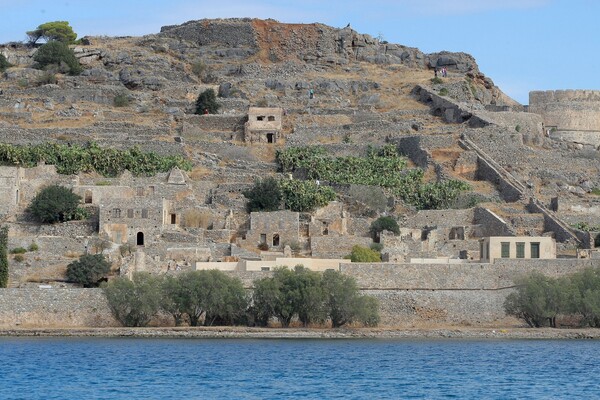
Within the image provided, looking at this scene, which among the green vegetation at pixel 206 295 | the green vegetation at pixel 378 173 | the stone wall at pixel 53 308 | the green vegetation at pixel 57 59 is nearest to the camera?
the green vegetation at pixel 206 295

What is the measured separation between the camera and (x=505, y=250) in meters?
72.9

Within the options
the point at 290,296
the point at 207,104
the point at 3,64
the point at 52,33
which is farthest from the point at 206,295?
the point at 52,33

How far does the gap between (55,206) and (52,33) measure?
37544mm

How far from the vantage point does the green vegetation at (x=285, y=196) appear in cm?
7881

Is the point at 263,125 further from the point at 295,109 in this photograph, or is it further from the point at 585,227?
the point at 585,227

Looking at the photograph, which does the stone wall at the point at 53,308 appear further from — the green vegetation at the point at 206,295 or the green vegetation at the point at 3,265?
the green vegetation at the point at 206,295

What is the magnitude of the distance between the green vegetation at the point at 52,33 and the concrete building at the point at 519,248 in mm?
45728

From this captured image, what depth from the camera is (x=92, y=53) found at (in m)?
105

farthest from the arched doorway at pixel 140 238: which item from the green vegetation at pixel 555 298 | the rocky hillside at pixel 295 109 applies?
the green vegetation at pixel 555 298

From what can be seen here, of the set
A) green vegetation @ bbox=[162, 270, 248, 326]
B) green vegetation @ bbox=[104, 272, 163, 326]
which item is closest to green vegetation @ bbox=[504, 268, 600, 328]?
green vegetation @ bbox=[162, 270, 248, 326]

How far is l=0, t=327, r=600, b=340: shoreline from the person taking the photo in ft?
224

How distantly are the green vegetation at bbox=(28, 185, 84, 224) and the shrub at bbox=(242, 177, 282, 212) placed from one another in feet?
25.3

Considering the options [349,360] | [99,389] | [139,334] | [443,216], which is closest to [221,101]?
[443,216]

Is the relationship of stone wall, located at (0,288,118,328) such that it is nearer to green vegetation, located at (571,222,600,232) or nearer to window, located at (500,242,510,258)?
window, located at (500,242,510,258)
